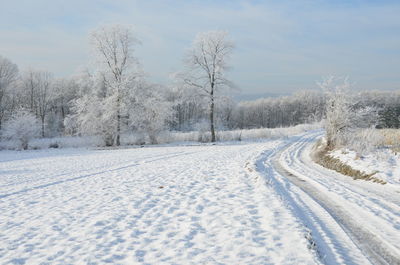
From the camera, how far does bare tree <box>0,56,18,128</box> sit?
46.1 meters

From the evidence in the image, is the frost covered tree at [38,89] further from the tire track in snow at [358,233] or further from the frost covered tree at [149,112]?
the tire track in snow at [358,233]

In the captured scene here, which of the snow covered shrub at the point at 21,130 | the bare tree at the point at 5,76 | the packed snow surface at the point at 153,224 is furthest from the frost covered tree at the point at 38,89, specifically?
the packed snow surface at the point at 153,224

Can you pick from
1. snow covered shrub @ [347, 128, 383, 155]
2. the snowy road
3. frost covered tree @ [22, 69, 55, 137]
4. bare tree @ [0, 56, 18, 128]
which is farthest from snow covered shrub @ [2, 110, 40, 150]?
snow covered shrub @ [347, 128, 383, 155]

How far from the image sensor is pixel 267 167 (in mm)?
13477

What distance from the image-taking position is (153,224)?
6.31m

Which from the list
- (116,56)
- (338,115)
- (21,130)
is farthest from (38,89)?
(338,115)

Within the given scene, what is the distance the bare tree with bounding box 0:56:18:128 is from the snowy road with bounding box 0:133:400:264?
4311 centimetres

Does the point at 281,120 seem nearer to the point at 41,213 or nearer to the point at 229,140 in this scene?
the point at 229,140

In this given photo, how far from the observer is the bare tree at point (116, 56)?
3084 centimetres

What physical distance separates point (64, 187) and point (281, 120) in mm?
108783

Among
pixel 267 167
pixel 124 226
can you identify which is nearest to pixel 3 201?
pixel 124 226

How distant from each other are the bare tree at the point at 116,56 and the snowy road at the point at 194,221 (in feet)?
67.9

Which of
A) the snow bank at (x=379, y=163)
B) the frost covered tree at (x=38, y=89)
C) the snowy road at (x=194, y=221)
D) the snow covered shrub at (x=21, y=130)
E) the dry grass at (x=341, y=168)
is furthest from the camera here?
the frost covered tree at (x=38, y=89)

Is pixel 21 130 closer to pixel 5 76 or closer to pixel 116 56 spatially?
pixel 116 56
